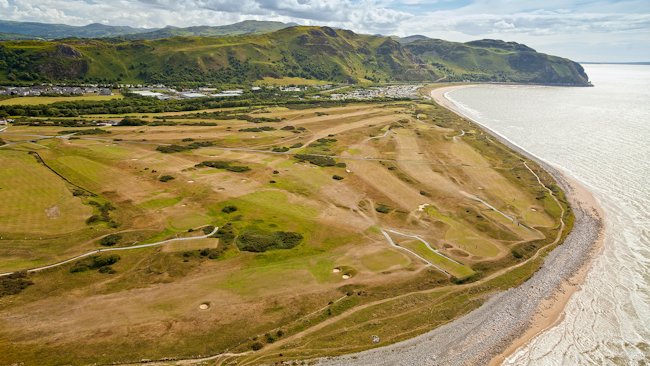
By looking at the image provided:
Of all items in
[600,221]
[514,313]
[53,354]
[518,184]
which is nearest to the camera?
[53,354]

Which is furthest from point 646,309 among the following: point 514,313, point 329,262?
point 329,262

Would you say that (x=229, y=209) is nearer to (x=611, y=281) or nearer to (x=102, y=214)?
(x=102, y=214)

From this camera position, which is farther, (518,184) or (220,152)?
(220,152)

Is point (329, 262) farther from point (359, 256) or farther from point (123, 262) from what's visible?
point (123, 262)

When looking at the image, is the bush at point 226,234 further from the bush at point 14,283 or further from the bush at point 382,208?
the bush at point 382,208

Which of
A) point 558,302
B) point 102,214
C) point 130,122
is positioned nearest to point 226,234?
point 102,214

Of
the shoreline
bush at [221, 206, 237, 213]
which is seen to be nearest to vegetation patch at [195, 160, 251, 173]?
bush at [221, 206, 237, 213]

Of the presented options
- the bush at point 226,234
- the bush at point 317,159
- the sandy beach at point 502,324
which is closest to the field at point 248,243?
the bush at point 226,234

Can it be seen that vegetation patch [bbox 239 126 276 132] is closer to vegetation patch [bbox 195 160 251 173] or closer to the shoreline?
vegetation patch [bbox 195 160 251 173]
